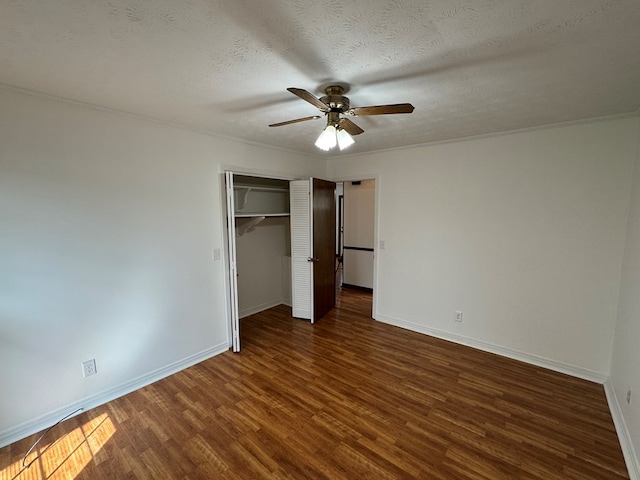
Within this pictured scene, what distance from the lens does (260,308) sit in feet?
14.6

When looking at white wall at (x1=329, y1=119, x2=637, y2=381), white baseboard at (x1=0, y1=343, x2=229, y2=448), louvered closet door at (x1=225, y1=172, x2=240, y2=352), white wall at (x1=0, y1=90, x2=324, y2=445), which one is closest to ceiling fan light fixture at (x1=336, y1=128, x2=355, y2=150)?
louvered closet door at (x1=225, y1=172, x2=240, y2=352)

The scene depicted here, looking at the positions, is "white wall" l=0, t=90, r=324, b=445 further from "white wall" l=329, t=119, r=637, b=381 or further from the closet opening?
"white wall" l=329, t=119, r=637, b=381

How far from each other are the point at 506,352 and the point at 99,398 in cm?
404

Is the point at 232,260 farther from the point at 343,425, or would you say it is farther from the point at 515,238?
the point at 515,238

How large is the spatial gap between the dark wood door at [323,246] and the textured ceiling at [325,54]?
1.74 metres

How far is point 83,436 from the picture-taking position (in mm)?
2031

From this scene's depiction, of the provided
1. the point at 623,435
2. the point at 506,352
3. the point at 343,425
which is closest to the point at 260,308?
the point at 343,425

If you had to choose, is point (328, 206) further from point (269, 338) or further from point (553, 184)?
point (553, 184)

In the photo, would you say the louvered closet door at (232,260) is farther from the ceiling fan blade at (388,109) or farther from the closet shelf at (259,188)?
the ceiling fan blade at (388,109)

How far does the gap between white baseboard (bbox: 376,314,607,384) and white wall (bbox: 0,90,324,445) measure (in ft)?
8.47

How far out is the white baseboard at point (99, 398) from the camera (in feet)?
6.58

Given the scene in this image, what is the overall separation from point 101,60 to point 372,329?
373cm

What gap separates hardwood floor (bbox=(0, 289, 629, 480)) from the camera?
5.82ft

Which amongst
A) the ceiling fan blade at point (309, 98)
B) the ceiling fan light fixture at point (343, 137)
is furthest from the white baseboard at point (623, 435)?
the ceiling fan blade at point (309, 98)
